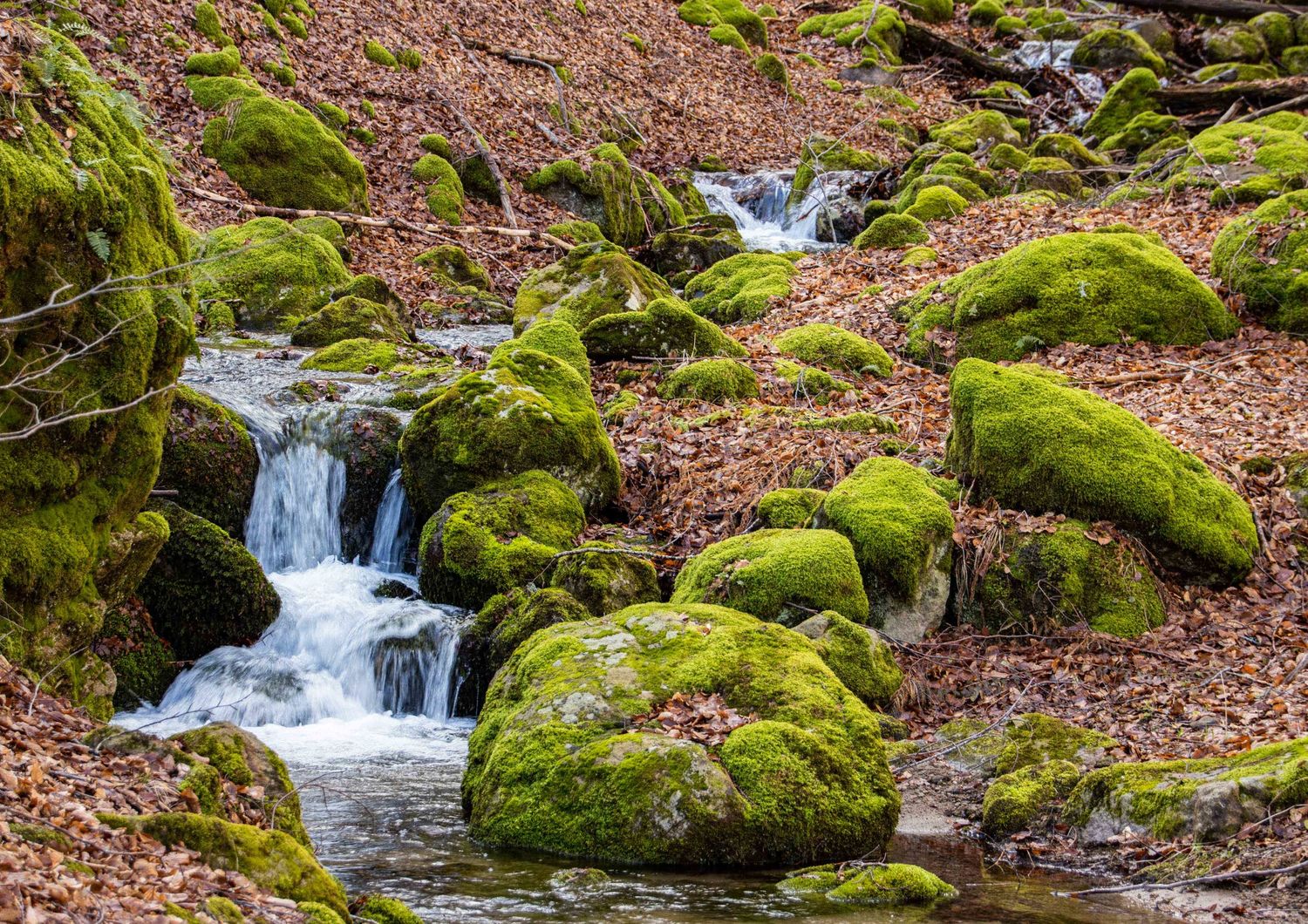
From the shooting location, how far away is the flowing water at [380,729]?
4922mm

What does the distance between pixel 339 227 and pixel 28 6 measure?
475 centimetres

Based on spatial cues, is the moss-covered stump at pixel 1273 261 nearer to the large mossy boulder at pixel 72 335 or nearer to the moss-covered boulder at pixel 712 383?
the moss-covered boulder at pixel 712 383

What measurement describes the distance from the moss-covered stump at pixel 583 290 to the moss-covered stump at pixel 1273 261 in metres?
7.28

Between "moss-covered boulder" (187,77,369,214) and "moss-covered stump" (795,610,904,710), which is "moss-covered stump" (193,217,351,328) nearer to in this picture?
"moss-covered boulder" (187,77,369,214)

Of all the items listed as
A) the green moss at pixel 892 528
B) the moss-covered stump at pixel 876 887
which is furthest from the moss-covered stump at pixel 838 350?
the moss-covered stump at pixel 876 887

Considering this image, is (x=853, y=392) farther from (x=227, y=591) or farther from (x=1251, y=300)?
(x=227, y=591)

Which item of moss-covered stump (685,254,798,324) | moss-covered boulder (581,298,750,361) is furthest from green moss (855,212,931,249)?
moss-covered boulder (581,298,750,361)

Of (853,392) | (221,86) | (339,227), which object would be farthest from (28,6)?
(853,392)

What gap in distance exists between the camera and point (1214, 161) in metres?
17.1

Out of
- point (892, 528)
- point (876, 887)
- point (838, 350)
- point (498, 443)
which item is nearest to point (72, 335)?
point (498, 443)

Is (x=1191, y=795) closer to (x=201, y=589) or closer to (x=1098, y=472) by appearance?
(x=1098, y=472)

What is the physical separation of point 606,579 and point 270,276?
8535 millimetres

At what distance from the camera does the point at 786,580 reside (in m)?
7.88

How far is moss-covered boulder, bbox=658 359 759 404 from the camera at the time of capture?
38.8 feet
